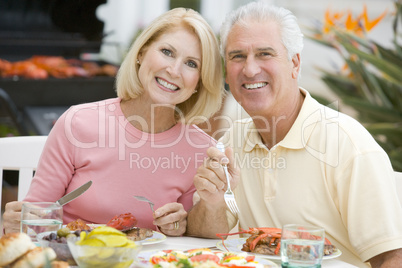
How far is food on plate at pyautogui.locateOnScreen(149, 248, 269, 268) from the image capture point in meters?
1.16

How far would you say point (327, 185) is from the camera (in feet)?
5.58

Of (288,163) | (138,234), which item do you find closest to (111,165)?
(138,234)

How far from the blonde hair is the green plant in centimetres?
147

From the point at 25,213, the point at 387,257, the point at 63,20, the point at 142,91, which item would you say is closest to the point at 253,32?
the point at 142,91

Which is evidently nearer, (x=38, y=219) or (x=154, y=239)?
(x=38, y=219)

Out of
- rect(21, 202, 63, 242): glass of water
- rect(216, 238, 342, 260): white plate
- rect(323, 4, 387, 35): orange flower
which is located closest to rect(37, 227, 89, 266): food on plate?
rect(21, 202, 63, 242): glass of water

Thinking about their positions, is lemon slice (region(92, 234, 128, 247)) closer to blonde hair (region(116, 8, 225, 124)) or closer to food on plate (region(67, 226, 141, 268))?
food on plate (region(67, 226, 141, 268))

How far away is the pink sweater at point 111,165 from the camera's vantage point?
1840 mm

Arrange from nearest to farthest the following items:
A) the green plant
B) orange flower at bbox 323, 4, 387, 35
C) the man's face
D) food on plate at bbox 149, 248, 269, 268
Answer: food on plate at bbox 149, 248, 269, 268, the man's face, the green plant, orange flower at bbox 323, 4, 387, 35

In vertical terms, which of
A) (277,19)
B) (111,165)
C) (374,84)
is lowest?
(111,165)

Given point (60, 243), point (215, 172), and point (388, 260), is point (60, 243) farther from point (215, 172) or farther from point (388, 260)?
point (388, 260)

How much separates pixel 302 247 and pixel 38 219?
1.92 feet

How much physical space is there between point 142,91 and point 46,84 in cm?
199

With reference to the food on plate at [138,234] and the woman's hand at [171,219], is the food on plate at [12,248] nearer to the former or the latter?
the food on plate at [138,234]
